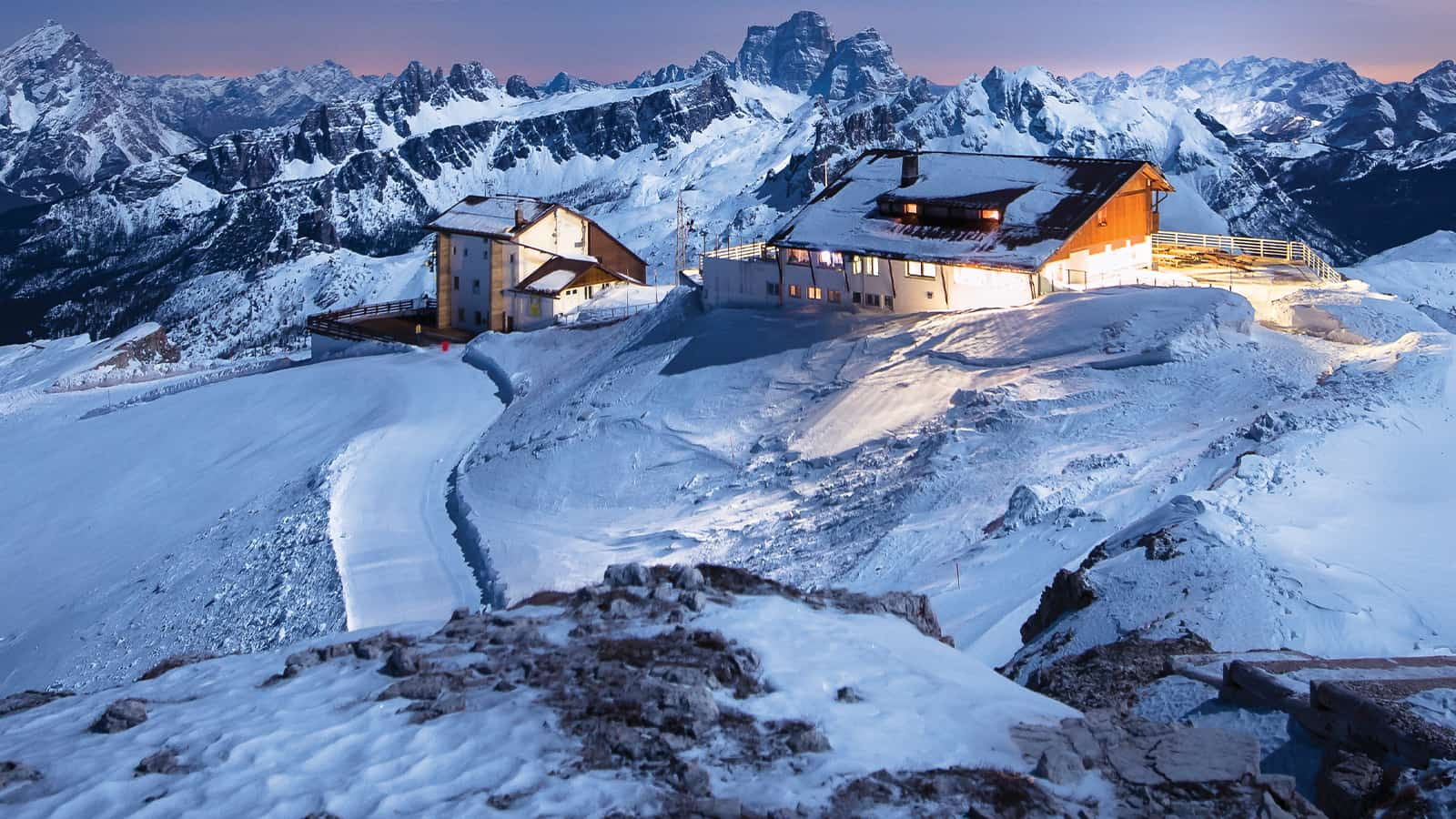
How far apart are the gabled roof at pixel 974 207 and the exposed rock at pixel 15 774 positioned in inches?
1372

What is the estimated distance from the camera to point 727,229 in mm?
191375

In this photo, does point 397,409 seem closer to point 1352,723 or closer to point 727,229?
point 1352,723

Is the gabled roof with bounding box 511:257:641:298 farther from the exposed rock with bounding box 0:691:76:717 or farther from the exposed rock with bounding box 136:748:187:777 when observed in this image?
the exposed rock with bounding box 136:748:187:777

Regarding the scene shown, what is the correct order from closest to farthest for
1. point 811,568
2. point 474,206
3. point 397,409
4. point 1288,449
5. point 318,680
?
1. point 318,680
2. point 1288,449
3. point 811,568
4. point 397,409
5. point 474,206

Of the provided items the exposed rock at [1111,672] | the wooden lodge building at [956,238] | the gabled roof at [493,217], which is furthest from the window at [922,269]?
the gabled roof at [493,217]

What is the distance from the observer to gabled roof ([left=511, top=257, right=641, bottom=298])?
67.4 meters

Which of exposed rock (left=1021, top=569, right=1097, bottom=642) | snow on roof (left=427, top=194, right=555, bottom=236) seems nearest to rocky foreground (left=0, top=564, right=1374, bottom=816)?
exposed rock (left=1021, top=569, right=1097, bottom=642)

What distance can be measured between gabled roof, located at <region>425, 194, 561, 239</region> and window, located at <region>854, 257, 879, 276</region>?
30493mm

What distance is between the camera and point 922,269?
44031 mm

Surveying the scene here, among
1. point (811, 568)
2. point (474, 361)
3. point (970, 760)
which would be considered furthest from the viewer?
point (474, 361)

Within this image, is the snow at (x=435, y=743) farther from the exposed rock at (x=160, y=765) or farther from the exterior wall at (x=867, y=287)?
the exterior wall at (x=867, y=287)

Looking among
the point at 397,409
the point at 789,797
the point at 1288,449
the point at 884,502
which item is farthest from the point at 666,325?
the point at 789,797

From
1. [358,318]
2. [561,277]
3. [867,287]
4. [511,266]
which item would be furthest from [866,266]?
[358,318]

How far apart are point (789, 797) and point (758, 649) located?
3393mm
